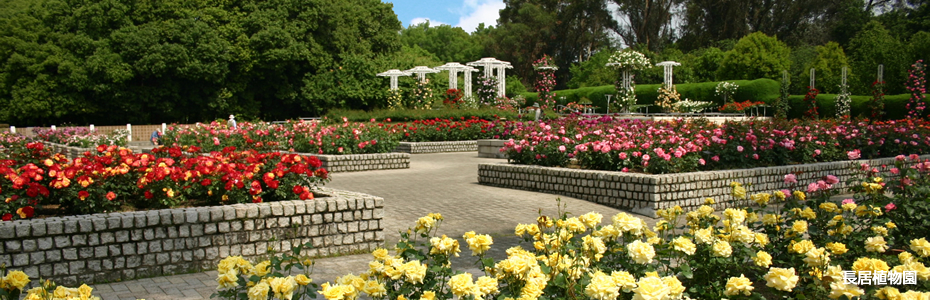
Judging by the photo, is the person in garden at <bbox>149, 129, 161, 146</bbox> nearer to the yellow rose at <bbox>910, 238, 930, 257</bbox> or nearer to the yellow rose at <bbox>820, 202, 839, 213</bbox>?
the yellow rose at <bbox>820, 202, 839, 213</bbox>

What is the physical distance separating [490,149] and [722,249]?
13.4 meters

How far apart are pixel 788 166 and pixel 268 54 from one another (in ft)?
86.0

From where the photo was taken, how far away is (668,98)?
30094 mm

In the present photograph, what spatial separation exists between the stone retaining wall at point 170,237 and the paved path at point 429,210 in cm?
15

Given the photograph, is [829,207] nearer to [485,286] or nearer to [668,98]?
[485,286]

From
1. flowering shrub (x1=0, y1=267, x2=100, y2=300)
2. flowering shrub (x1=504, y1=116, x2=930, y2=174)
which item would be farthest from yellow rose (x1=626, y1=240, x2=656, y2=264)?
flowering shrub (x1=504, y1=116, x2=930, y2=174)

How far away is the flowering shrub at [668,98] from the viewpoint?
1182 inches

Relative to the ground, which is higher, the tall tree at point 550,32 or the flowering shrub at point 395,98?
the tall tree at point 550,32

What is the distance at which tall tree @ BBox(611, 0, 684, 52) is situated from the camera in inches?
1879

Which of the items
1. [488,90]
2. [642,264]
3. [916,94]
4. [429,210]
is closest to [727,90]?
[916,94]

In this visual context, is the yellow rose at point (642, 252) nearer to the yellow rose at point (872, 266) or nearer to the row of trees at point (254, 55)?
the yellow rose at point (872, 266)

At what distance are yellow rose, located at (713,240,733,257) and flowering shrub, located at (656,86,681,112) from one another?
27.9 m

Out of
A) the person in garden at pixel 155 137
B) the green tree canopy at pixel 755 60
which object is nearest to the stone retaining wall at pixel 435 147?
the person in garden at pixel 155 137

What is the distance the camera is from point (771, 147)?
9.66 m
